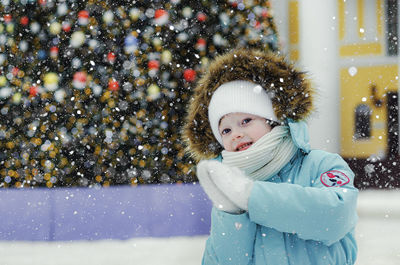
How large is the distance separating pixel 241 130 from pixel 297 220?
0.39 m

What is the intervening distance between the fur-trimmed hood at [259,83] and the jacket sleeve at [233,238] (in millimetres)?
410

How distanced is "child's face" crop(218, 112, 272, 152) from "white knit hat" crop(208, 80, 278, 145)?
0.03 metres

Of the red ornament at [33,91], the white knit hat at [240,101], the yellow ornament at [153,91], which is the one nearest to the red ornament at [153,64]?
the yellow ornament at [153,91]

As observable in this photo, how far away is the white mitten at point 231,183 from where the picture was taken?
140 centimetres

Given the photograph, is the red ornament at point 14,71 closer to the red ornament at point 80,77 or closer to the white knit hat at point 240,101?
the red ornament at point 80,77

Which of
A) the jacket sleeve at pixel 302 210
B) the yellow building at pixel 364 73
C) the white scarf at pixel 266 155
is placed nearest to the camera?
the jacket sleeve at pixel 302 210

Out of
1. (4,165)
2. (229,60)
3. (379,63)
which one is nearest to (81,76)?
(4,165)

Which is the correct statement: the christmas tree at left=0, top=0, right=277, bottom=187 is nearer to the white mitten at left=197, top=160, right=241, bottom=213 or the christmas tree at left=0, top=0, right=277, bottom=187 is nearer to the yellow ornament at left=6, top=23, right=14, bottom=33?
the yellow ornament at left=6, top=23, right=14, bottom=33

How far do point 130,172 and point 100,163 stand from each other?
0.26 m

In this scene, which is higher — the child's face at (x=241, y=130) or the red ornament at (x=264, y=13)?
the red ornament at (x=264, y=13)

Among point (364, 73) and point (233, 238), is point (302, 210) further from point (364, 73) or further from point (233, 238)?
point (364, 73)

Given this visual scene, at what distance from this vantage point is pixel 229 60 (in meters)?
1.78

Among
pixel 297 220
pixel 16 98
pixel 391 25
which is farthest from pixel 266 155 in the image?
pixel 391 25

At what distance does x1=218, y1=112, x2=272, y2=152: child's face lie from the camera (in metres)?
1.61
